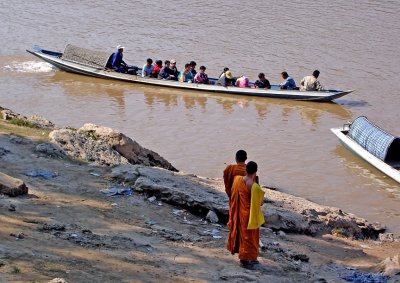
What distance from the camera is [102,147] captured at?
453 inches

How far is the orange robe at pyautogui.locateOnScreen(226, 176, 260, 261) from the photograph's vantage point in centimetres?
748

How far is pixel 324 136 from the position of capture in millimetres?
16906

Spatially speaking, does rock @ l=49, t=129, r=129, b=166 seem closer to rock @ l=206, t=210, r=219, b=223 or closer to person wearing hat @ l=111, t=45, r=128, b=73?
rock @ l=206, t=210, r=219, b=223

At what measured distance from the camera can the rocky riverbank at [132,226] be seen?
689 centimetres

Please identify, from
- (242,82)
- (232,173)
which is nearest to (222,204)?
(232,173)

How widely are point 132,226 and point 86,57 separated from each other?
47.5 ft

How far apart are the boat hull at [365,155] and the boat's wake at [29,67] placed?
11.0 meters

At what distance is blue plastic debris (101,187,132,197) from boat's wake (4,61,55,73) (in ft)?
46.0

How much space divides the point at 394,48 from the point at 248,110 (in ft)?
25.4

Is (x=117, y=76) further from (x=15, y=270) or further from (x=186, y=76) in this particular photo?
(x=15, y=270)

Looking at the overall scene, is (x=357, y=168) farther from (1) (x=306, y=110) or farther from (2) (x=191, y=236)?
(2) (x=191, y=236)

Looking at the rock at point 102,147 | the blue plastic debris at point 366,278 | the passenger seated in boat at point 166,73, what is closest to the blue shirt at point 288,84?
the passenger seated in boat at point 166,73

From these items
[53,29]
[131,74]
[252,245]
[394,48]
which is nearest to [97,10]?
[53,29]

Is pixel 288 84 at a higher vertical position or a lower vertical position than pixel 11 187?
higher
